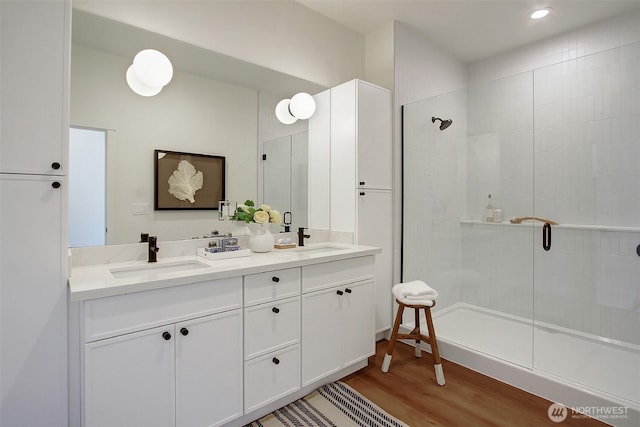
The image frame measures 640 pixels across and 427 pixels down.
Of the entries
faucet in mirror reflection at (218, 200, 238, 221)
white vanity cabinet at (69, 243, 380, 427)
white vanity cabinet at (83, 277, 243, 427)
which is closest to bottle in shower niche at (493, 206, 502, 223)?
white vanity cabinet at (69, 243, 380, 427)

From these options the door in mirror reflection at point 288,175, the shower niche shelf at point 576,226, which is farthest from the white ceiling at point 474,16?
the shower niche shelf at point 576,226

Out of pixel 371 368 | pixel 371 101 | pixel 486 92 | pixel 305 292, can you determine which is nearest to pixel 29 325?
pixel 305 292

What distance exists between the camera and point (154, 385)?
140 cm

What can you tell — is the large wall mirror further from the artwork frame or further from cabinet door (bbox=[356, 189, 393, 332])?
cabinet door (bbox=[356, 189, 393, 332])

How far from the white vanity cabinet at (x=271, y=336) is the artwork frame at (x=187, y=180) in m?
0.75

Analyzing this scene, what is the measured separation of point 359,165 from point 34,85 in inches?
77.3

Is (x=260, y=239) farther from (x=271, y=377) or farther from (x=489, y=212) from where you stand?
(x=489, y=212)

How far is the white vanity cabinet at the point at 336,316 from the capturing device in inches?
77.2

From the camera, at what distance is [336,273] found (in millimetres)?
2119

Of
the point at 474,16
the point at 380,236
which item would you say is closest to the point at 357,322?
the point at 380,236

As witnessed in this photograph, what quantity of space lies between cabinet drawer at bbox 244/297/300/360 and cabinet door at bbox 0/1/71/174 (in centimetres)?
110

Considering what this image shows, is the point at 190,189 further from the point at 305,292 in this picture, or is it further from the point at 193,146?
the point at 305,292

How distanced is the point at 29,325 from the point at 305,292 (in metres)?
1.25

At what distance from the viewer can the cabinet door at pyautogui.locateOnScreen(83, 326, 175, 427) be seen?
50.2 inches
